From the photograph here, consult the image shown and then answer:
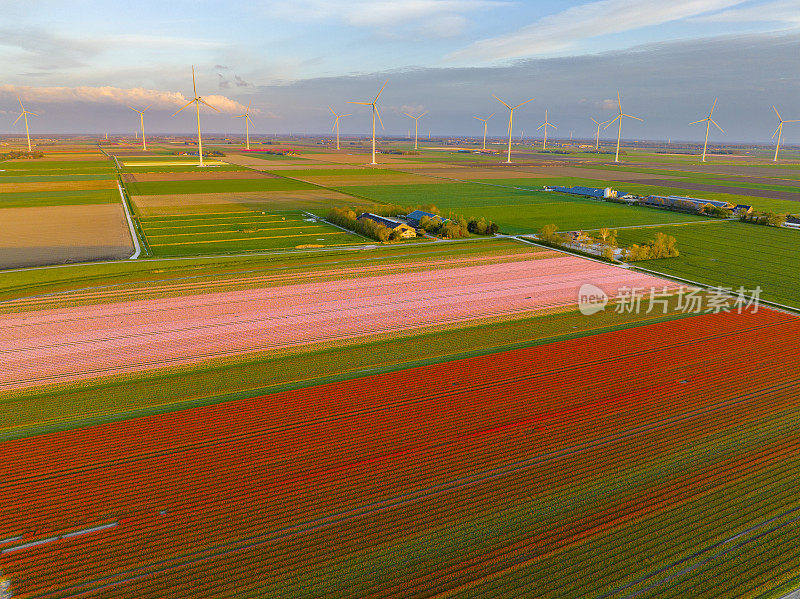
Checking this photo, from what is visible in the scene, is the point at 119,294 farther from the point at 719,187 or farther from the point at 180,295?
the point at 719,187

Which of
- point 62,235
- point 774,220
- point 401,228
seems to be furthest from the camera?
point 774,220

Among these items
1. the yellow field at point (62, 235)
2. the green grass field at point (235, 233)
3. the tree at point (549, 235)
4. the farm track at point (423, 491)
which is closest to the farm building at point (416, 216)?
the green grass field at point (235, 233)

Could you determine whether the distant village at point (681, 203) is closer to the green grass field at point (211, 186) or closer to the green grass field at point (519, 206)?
the green grass field at point (519, 206)

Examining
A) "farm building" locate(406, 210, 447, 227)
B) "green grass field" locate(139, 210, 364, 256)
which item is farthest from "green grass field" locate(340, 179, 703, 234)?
"green grass field" locate(139, 210, 364, 256)

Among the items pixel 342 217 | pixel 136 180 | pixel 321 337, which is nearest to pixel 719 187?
pixel 342 217

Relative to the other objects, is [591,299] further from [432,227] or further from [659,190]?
[659,190]

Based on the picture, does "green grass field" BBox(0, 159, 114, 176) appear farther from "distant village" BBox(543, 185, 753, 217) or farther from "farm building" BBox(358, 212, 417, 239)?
"distant village" BBox(543, 185, 753, 217)

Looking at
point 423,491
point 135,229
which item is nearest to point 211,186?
point 135,229
